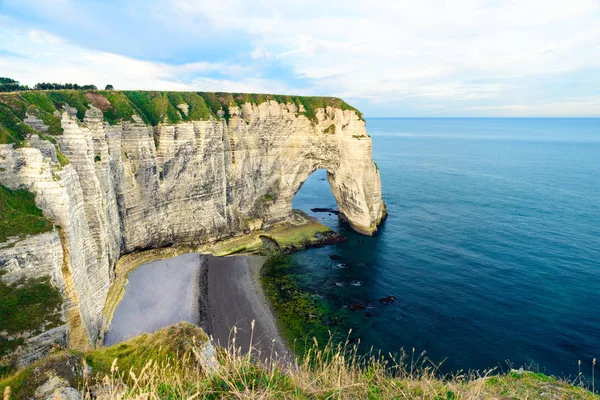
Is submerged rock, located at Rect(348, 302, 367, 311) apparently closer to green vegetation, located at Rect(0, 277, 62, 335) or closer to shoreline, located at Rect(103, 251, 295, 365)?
shoreline, located at Rect(103, 251, 295, 365)

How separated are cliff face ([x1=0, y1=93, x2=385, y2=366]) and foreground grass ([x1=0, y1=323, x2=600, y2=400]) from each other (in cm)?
1227

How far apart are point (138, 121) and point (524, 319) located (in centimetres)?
4544

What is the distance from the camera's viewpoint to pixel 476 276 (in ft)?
126

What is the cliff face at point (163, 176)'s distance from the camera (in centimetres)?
2138

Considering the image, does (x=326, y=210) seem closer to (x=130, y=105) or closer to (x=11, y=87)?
(x=130, y=105)

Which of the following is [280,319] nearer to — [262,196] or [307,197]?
[262,196]

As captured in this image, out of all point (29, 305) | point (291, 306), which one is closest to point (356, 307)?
point (291, 306)

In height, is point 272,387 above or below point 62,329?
above

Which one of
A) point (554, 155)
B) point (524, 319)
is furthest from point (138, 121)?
point (554, 155)

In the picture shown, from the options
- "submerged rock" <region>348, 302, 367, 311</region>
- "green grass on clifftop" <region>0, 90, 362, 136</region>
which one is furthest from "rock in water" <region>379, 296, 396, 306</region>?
"green grass on clifftop" <region>0, 90, 362, 136</region>

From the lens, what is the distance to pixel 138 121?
1468 inches

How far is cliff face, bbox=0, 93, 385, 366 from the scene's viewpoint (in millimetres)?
21375

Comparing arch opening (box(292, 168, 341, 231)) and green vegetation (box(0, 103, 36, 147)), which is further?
arch opening (box(292, 168, 341, 231))

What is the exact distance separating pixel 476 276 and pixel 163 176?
40.1m
